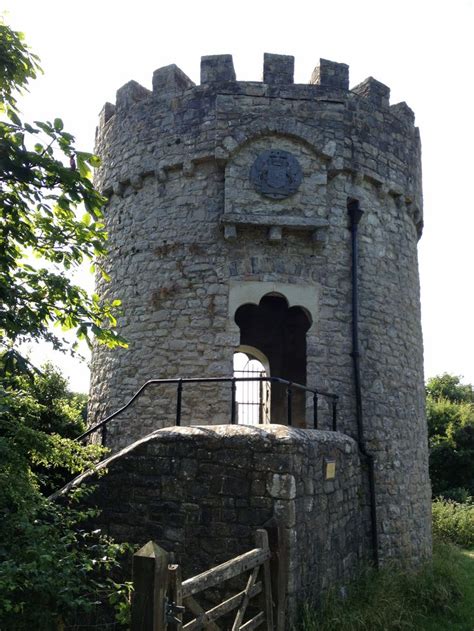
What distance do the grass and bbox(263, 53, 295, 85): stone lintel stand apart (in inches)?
291

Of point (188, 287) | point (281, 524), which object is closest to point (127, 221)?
point (188, 287)

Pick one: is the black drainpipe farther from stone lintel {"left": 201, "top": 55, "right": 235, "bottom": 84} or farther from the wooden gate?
the wooden gate

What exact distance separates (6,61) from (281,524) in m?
4.69

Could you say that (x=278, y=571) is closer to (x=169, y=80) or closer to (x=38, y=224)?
(x=38, y=224)

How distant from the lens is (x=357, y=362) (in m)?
8.39

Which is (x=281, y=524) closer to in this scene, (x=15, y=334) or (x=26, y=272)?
(x=15, y=334)

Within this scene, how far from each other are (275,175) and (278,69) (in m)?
1.91

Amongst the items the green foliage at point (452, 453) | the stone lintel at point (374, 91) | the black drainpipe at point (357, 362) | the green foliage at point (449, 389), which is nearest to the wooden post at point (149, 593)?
the black drainpipe at point (357, 362)

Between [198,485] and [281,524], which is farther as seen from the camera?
[198,485]

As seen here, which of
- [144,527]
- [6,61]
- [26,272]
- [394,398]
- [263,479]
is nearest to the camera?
[6,61]

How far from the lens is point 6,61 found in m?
4.48

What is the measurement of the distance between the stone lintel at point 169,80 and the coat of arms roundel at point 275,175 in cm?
196

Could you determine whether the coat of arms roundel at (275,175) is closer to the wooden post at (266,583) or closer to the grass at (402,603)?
the wooden post at (266,583)

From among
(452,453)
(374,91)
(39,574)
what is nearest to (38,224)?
(39,574)
